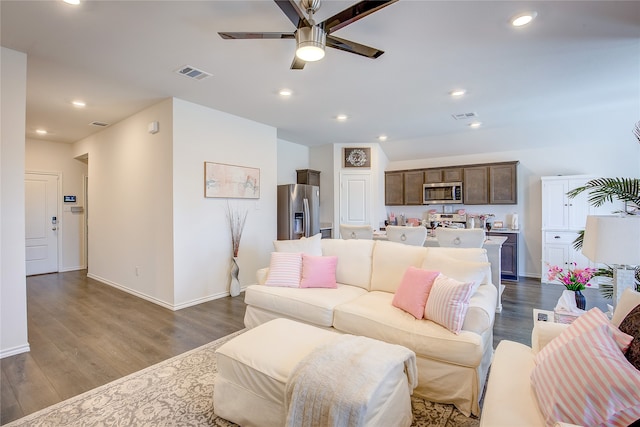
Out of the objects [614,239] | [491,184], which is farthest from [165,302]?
[491,184]

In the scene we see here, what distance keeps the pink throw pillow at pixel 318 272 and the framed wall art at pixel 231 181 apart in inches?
75.3

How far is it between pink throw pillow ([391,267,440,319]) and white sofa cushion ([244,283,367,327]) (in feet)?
1.67

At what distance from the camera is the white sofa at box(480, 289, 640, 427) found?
3.96 ft

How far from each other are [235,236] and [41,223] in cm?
463

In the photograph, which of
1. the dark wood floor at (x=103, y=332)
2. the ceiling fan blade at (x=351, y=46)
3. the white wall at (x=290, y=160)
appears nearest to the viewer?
the ceiling fan blade at (x=351, y=46)

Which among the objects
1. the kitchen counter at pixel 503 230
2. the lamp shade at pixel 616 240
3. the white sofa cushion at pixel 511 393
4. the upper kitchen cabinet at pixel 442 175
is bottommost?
the white sofa cushion at pixel 511 393

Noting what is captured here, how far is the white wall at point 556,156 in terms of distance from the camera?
4754 millimetres

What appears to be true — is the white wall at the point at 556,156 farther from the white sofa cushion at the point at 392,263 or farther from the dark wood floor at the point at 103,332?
the white sofa cushion at the point at 392,263

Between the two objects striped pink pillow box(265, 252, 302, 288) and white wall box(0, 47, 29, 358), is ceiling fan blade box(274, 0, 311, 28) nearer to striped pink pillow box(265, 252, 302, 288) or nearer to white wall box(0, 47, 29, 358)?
striped pink pillow box(265, 252, 302, 288)

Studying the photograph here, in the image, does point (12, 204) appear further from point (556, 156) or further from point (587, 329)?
point (556, 156)

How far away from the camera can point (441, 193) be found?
626 cm

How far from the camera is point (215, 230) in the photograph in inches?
170

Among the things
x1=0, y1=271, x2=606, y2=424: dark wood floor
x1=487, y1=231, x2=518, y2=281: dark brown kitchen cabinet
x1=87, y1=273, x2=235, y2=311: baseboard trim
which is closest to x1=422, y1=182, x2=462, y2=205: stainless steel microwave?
x1=487, y1=231, x2=518, y2=281: dark brown kitchen cabinet

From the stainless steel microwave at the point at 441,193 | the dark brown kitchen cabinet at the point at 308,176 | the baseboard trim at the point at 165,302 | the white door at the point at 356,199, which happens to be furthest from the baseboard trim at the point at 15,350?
the stainless steel microwave at the point at 441,193
